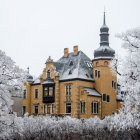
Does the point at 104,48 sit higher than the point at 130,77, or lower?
higher

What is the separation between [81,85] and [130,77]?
2843 cm

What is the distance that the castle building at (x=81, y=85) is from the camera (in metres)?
48.8

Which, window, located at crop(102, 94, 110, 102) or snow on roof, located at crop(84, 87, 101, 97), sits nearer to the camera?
snow on roof, located at crop(84, 87, 101, 97)

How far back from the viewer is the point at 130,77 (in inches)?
830

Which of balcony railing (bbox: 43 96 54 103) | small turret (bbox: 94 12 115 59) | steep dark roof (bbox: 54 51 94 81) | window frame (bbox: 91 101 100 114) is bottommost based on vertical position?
window frame (bbox: 91 101 100 114)

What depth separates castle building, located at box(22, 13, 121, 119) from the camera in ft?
160

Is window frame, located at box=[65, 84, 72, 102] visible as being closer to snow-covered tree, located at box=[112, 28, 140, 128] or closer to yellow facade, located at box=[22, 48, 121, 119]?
yellow facade, located at box=[22, 48, 121, 119]

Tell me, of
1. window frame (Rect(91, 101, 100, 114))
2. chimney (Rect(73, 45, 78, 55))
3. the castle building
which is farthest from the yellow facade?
chimney (Rect(73, 45, 78, 55))

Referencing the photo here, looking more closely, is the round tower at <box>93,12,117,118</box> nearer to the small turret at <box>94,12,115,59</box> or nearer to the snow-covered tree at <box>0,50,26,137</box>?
the small turret at <box>94,12,115,59</box>

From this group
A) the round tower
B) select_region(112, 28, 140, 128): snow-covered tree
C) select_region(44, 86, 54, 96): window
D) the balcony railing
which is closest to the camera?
select_region(112, 28, 140, 128): snow-covered tree

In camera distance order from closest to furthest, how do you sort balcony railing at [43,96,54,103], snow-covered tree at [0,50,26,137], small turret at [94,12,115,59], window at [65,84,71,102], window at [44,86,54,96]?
snow-covered tree at [0,50,26,137]
small turret at [94,12,115,59]
window at [65,84,71,102]
balcony railing at [43,96,54,103]
window at [44,86,54,96]

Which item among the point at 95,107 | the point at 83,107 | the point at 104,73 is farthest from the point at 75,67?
the point at 95,107

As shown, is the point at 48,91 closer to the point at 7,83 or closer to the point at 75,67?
the point at 75,67

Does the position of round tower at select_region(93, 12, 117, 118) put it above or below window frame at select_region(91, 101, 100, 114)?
above
